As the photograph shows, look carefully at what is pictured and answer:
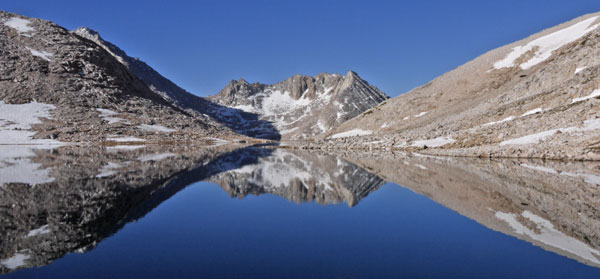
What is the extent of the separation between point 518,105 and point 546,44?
43745 millimetres

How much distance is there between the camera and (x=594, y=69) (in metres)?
48.9

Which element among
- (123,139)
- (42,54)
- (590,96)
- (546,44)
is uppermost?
(42,54)

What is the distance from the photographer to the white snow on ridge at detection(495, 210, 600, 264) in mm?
9030

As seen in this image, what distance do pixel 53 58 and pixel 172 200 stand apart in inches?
5288

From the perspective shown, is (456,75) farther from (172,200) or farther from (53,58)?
(53,58)

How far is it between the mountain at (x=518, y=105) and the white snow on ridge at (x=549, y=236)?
96.6 feet

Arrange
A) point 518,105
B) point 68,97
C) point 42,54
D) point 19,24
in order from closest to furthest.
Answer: point 518,105 < point 68,97 < point 42,54 < point 19,24

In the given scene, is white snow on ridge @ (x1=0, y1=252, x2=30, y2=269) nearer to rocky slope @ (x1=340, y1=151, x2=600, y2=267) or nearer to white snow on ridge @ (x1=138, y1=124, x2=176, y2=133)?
rocky slope @ (x1=340, y1=151, x2=600, y2=267)

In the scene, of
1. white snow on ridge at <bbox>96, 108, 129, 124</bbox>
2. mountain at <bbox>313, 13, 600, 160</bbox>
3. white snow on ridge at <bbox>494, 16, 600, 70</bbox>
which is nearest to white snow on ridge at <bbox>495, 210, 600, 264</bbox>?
mountain at <bbox>313, 13, 600, 160</bbox>

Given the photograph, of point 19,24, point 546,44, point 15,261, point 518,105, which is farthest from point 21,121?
point 546,44

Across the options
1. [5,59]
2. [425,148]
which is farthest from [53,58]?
[425,148]

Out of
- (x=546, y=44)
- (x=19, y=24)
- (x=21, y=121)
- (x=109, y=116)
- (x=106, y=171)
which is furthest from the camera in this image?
(x=19, y=24)

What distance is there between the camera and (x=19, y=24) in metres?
130

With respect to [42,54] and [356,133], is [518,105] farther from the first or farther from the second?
[42,54]
